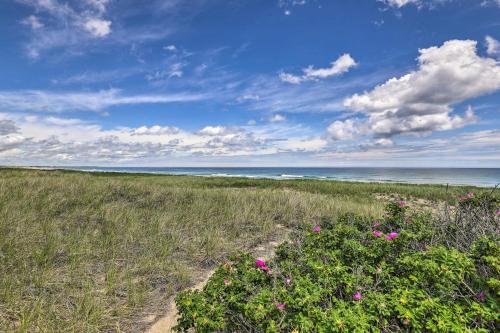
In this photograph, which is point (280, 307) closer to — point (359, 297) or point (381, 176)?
point (359, 297)

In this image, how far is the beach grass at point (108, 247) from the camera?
12.2ft

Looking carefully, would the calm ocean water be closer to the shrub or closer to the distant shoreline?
Result: the distant shoreline

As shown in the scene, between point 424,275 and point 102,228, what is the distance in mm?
6944

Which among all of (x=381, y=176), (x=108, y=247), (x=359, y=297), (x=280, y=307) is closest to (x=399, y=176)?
(x=381, y=176)

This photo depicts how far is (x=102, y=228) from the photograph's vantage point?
7086mm

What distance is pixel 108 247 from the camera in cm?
584

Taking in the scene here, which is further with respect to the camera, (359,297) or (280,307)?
(359,297)

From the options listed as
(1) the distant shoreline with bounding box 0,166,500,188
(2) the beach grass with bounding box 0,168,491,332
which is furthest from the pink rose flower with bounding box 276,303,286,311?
(1) the distant shoreline with bounding box 0,166,500,188

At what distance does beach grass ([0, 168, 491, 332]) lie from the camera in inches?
147

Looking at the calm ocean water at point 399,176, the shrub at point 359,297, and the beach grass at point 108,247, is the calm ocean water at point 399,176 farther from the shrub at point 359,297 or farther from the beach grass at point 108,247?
the shrub at point 359,297

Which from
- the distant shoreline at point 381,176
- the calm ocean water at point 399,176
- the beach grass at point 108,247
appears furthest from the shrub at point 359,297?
the calm ocean water at point 399,176

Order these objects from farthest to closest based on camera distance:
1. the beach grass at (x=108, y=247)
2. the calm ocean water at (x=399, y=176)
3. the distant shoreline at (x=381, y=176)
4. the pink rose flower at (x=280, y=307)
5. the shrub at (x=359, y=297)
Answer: the calm ocean water at (x=399, y=176) → the distant shoreline at (x=381, y=176) → the beach grass at (x=108, y=247) → the pink rose flower at (x=280, y=307) → the shrub at (x=359, y=297)

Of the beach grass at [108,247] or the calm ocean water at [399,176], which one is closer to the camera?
the beach grass at [108,247]

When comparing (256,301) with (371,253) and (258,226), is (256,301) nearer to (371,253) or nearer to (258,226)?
(371,253)
